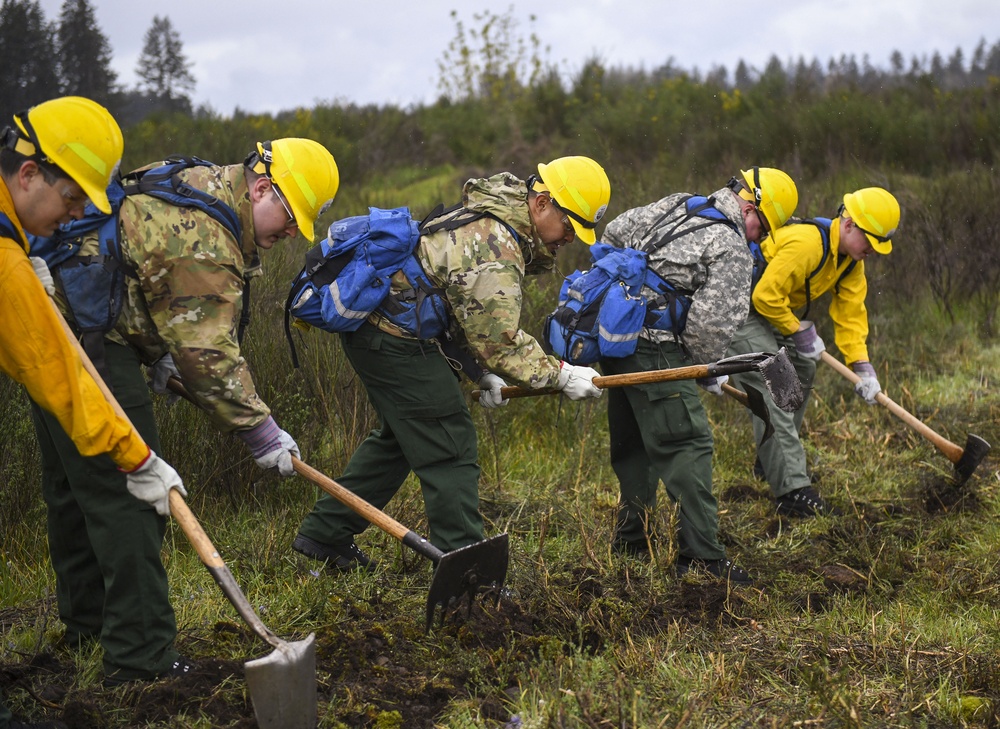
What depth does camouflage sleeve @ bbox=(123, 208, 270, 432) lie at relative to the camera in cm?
296

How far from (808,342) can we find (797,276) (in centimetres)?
48

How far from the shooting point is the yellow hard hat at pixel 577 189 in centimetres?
384

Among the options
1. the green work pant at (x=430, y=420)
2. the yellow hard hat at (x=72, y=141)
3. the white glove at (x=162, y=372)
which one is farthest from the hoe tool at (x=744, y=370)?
the yellow hard hat at (x=72, y=141)

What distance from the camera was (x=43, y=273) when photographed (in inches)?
114

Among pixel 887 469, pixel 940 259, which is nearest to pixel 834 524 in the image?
pixel 887 469

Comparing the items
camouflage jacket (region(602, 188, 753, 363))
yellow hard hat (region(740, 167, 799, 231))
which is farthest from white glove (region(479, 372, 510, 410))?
yellow hard hat (region(740, 167, 799, 231))

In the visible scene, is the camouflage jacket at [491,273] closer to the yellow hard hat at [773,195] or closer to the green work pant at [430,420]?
the green work pant at [430,420]

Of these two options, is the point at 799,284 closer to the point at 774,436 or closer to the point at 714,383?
the point at 774,436

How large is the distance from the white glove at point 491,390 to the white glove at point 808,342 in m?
2.23

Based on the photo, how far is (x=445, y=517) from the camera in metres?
3.88

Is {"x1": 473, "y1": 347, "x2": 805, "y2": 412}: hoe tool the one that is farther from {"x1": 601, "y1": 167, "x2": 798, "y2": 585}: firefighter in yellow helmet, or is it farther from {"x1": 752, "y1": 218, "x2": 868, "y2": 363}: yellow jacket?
{"x1": 752, "y1": 218, "x2": 868, "y2": 363}: yellow jacket

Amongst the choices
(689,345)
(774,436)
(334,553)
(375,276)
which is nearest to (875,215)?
(774,436)

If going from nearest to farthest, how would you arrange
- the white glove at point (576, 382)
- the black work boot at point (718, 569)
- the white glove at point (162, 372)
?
the white glove at point (162, 372), the white glove at point (576, 382), the black work boot at point (718, 569)

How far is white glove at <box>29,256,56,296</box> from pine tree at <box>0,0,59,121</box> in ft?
21.4
